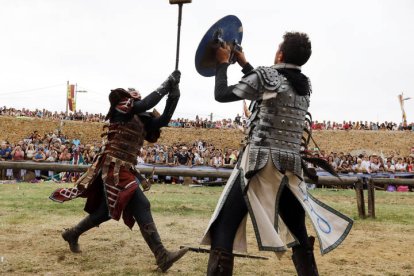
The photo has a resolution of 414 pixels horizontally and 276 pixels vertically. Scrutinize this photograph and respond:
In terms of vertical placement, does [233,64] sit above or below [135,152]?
above

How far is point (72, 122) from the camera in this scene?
48812mm

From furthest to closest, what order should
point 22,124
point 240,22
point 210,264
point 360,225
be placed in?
1. point 22,124
2. point 360,225
3. point 240,22
4. point 210,264

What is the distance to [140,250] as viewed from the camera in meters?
5.42

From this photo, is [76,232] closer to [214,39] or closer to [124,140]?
[124,140]

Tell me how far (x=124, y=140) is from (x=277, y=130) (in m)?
1.93

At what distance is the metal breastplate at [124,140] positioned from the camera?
4.69 metres

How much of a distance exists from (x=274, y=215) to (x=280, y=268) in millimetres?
1862

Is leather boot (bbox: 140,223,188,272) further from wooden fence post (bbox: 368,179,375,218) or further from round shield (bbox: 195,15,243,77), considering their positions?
wooden fence post (bbox: 368,179,375,218)

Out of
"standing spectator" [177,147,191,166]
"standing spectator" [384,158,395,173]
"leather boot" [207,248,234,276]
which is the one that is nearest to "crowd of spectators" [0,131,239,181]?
"standing spectator" [177,147,191,166]

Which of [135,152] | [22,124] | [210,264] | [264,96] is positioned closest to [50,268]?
[135,152]

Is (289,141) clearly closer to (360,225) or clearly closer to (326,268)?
(326,268)

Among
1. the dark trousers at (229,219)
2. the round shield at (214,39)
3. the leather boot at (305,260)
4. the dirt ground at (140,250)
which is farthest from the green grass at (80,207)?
the leather boot at (305,260)

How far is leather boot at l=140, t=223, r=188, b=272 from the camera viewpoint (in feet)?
14.4

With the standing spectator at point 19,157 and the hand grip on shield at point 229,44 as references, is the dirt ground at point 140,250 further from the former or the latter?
the standing spectator at point 19,157
